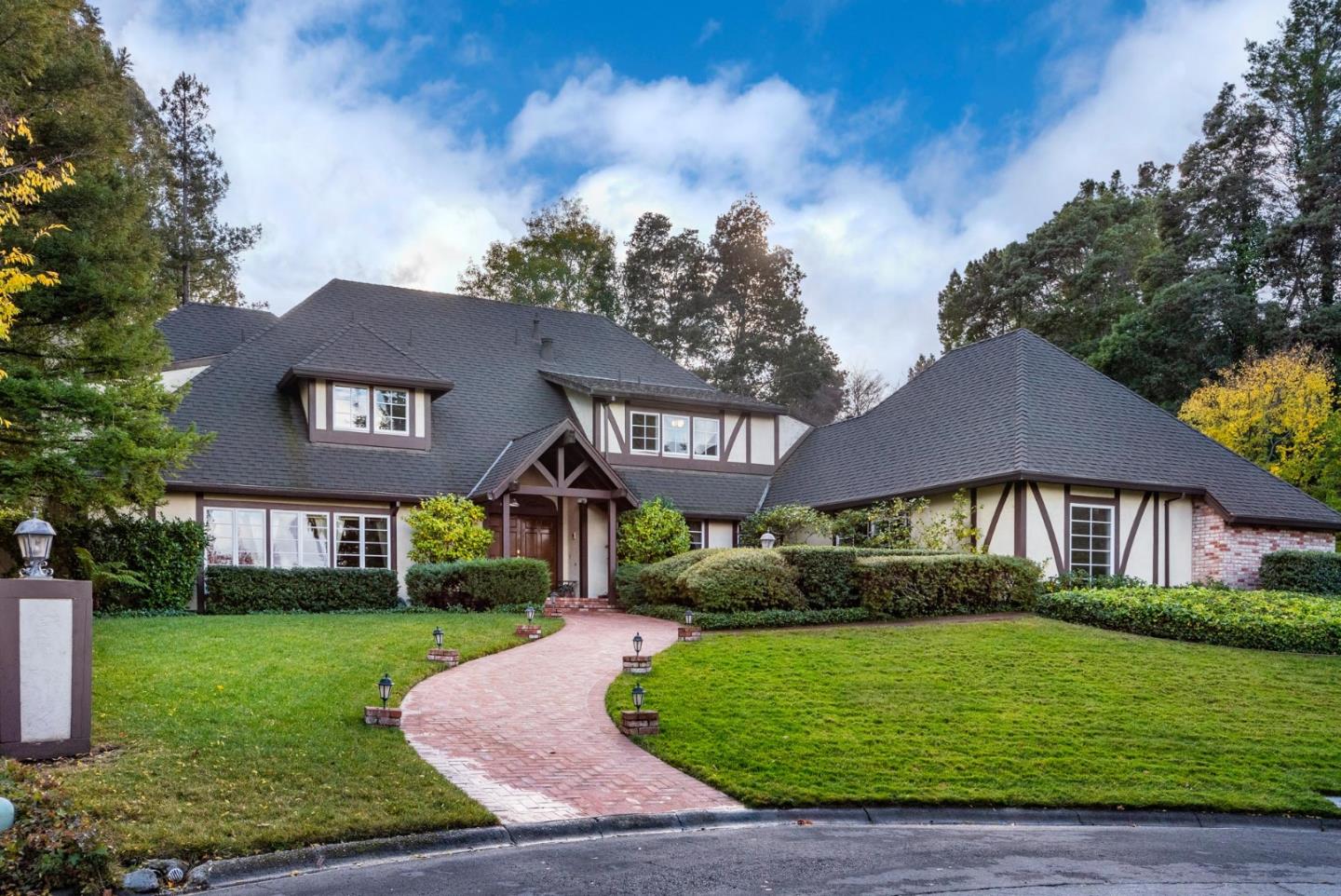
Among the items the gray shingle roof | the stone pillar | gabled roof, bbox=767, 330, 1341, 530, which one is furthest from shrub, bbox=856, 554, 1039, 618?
the gray shingle roof

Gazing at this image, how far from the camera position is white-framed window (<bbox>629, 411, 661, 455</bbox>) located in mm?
25250

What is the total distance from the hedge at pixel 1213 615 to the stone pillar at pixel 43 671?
14.6m

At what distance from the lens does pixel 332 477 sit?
20.6m

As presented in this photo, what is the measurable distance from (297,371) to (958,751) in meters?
16.2

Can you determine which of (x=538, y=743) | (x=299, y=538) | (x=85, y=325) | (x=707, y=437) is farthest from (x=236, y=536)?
(x=538, y=743)

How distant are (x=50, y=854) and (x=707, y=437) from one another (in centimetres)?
2149

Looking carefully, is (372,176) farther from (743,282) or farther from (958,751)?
(743,282)

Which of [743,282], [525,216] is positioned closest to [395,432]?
[525,216]

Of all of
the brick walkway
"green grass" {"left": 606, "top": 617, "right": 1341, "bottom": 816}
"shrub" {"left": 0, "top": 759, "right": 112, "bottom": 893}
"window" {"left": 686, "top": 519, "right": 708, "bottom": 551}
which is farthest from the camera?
"window" {"left": 686, "top": 519, "right": 708, "bottom": 551}

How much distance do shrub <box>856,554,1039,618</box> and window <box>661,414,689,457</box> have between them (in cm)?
900

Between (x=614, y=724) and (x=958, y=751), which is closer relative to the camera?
(x=958, y=751)

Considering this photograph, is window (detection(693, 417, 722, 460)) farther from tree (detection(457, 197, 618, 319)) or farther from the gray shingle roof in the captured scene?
tree (detection(457, 197, 618, 319))

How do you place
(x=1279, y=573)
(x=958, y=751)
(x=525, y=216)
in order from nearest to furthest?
(x=958, y=751), (x=1279, y=573), (x=525, y=216)

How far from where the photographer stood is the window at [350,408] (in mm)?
21578
